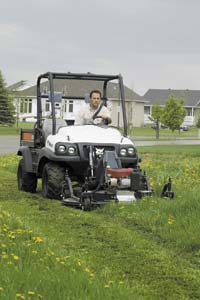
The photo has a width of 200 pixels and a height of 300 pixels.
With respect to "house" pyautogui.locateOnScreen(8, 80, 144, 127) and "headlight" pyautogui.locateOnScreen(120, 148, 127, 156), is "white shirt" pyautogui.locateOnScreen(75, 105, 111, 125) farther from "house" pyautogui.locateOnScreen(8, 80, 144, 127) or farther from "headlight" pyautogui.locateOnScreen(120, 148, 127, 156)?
"headlight" pyautogui.locateOnScreen(120, 148, 127, 156)

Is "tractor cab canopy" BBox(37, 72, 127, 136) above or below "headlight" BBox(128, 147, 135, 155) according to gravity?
above

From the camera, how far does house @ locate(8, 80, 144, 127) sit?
41.8ft

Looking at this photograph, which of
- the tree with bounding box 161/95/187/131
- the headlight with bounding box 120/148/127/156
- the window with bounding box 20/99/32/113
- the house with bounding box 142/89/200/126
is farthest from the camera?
the house with bounding box 142/89/200/126

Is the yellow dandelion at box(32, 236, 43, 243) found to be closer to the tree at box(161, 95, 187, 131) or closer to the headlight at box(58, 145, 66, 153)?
the headlight at box(58, 145, 66, 153)

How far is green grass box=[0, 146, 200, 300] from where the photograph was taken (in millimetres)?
4922

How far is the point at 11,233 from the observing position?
6750mm

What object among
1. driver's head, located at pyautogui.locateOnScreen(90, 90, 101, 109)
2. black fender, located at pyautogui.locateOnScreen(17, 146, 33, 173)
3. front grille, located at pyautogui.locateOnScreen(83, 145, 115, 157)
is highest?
driver's head, located at pyautogui.locateOnScreen(90, 90, 101, 109)

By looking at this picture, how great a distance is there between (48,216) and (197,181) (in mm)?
5688

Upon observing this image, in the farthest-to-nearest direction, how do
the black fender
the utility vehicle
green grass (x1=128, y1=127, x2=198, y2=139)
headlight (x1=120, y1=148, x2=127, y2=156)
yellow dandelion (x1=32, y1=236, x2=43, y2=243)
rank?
1. green grass (x1=128, y1=127, x2=198, y2=139)
2. the black fender
3. headlight (x1=120, y1=148, x2=127, y2=156)
4. the utility vehicle
5. yellow dandelion (x1=32, y1=236, x2=43, y2=243)

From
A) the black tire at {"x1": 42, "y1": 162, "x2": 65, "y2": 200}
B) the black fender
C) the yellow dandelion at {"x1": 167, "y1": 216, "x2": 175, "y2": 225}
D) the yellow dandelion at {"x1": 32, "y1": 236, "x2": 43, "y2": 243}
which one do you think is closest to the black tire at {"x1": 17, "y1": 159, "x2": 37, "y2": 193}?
the black fender

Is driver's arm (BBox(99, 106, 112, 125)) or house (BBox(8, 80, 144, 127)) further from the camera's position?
house (BBox(8, 80, 144, 127))

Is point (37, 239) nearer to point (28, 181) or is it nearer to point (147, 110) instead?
point (28, 181)

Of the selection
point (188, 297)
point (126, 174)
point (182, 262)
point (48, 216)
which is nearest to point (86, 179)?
point (126, 174)

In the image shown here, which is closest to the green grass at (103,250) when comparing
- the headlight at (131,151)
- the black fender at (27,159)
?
the headlight at (131,151)
